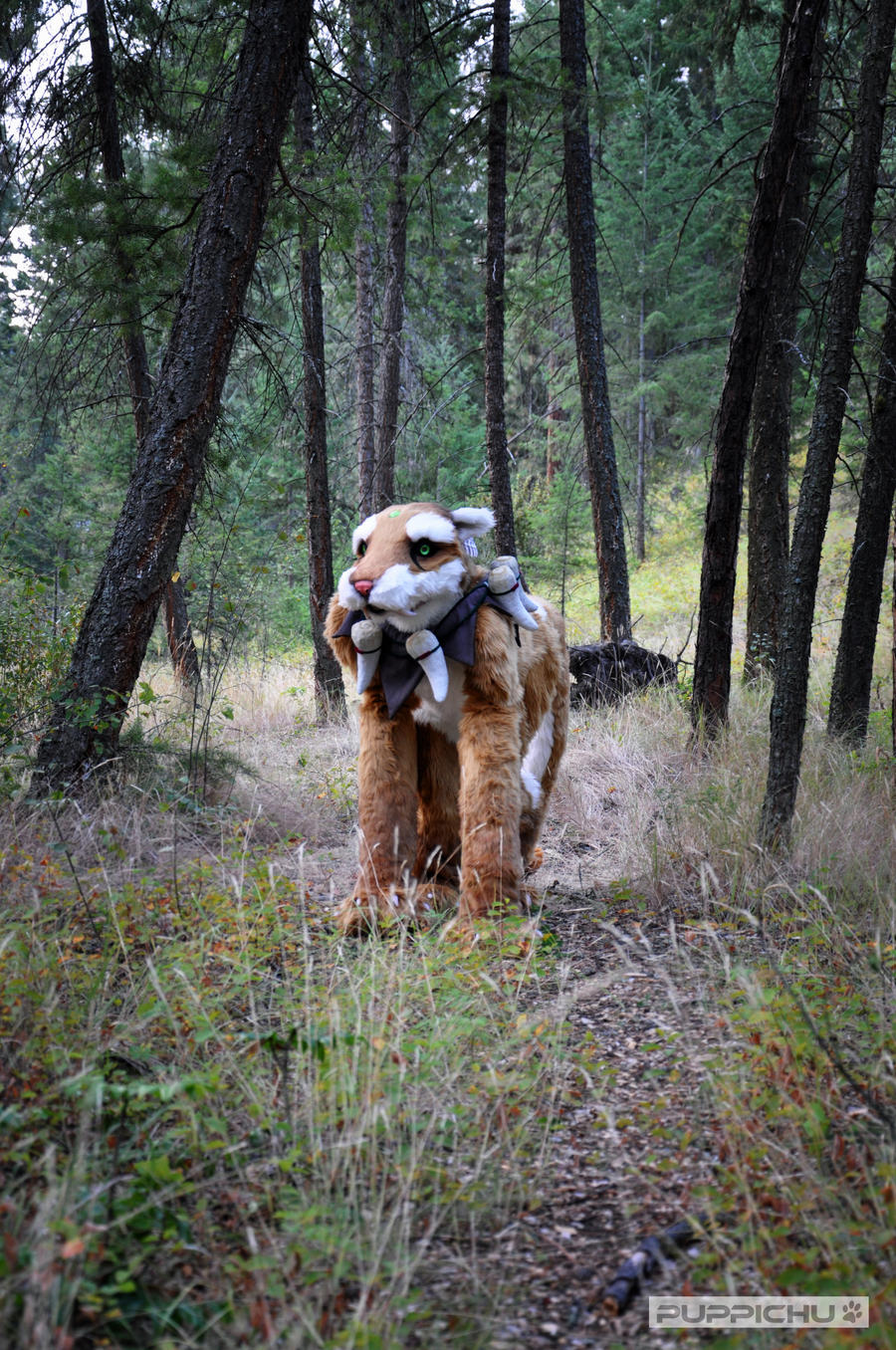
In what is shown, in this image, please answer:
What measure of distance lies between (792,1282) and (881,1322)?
162mm

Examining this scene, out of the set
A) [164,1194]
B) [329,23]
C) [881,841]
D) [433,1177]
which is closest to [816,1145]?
[433,1177]

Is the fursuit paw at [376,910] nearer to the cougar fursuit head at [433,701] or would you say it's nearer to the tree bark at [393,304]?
the cougar fursuit head at [433,701]

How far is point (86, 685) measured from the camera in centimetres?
480

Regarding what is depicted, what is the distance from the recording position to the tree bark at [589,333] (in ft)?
27.0

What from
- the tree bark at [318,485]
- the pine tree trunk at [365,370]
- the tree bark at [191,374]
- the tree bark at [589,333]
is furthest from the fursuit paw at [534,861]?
the pine tree trunk at [365,370]

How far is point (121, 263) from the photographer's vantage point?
6.40 m

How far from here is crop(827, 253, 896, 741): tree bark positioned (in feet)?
18.6

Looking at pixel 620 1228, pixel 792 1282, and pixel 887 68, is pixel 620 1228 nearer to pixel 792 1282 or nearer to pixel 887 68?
pixel 792 1282

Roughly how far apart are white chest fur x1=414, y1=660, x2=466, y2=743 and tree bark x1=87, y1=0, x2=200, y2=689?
190 centimetres

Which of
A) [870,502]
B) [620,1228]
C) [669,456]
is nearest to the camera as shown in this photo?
[620,1228]

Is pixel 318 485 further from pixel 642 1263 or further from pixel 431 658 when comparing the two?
pixel 642 1263

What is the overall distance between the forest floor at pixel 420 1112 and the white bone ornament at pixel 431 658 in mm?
1023

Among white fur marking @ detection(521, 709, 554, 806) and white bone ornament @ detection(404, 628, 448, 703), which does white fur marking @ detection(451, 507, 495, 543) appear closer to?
white bone ornament @ detection(404, 628, 448, 703)

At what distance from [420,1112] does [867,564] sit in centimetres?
501
